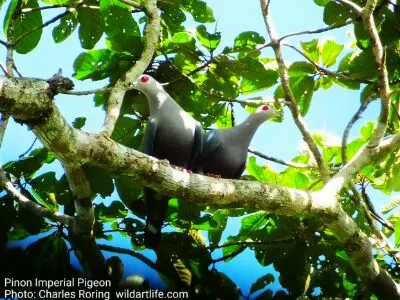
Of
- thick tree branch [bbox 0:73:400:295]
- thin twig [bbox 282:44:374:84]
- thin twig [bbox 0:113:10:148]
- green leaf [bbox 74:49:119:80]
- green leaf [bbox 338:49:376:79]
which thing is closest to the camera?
thick tree branch [bbox 0:73:400:295]

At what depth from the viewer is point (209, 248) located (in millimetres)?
3896

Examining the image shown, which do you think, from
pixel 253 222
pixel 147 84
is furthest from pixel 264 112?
pixel 147 84

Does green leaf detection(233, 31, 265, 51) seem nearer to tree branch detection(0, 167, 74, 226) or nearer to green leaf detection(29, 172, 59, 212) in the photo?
green leaf detection(29, 172, 59, 212)

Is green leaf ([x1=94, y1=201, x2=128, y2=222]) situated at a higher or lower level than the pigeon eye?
lower

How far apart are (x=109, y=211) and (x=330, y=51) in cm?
221

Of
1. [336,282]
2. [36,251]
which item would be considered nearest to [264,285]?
[336,282]

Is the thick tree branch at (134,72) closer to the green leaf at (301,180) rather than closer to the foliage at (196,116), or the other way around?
the foliage at (196,116)

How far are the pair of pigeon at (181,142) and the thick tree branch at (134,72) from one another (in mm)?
386

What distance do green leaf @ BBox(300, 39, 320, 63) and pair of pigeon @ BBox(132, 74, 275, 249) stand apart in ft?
1.84

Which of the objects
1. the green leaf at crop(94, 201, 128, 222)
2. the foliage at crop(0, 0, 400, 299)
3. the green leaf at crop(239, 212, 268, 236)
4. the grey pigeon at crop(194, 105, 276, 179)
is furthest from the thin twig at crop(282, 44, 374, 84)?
the green leaf at crop(94, 201, 128, 222)

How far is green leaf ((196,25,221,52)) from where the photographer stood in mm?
3797

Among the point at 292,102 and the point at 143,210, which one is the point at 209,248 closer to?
the point at 143,210

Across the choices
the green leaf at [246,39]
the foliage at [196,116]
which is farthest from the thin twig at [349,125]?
the green leaf at [246,39]

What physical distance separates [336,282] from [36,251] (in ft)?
7.54
